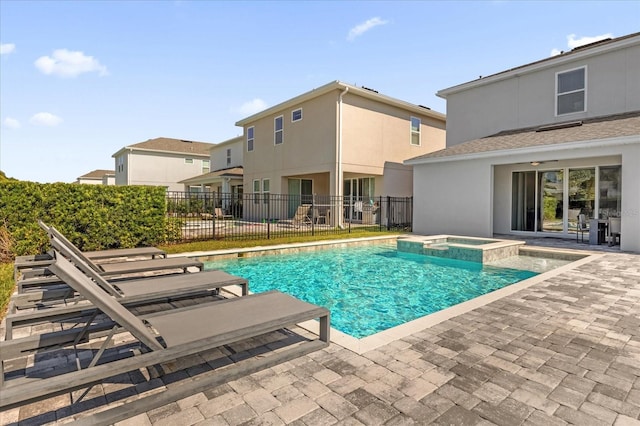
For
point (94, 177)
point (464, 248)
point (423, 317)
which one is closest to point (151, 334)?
point (423, 317)

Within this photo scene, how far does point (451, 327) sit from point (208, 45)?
14.8 meters

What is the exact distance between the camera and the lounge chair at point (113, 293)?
3.51 m

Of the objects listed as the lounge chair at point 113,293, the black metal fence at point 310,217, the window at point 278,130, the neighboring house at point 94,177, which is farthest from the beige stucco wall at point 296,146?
the neighboring house at point 94,177

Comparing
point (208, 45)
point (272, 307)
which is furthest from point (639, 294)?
point (208, 45)

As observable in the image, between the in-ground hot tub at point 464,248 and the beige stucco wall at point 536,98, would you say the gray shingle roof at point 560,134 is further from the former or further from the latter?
the in-ground hot tub at point 464,248

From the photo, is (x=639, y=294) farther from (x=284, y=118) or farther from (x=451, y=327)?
(x=284, y=118)

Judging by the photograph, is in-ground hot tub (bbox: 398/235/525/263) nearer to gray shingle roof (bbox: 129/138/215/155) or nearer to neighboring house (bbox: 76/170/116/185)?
gray shingle roof (bbox: 129/138/215/155)

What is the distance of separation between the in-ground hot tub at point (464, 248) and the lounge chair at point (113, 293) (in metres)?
7.83

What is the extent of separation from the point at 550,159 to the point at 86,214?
49.7 feet

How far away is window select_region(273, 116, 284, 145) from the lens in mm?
21734

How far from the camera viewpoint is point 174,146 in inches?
1412

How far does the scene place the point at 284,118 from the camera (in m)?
21.4

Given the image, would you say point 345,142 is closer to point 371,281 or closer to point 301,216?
point 301,216

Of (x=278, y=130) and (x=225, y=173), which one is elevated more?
(x=278, y=130)
